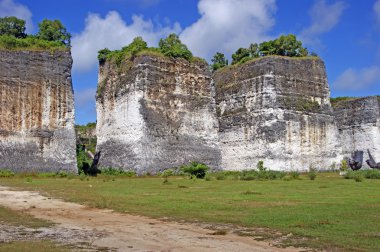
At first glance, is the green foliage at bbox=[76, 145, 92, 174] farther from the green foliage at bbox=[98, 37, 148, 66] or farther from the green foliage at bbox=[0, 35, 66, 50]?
the green foliage at bbox=[0, 35, 66, 50]

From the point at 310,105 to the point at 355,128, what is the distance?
28.4 ft

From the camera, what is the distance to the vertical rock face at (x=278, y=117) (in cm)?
3497

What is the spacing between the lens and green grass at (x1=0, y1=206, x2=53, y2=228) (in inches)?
370

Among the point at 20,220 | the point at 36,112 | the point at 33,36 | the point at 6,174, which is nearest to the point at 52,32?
the point at 33,36

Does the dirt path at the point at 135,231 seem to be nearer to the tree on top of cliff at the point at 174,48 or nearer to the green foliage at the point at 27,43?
the green foliage at the point at 27,43

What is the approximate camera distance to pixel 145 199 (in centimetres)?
1414

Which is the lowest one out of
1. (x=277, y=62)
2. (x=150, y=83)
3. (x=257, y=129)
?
(x=257, y=129)

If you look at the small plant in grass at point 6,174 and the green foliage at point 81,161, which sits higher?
the green foliage at point 81,161

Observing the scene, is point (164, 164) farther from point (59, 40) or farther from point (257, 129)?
point (59, 40)

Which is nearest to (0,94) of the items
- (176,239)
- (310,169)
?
(310,169)

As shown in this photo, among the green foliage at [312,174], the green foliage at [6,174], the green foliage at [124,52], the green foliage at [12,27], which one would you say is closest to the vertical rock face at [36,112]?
the green foliage at [6,174]

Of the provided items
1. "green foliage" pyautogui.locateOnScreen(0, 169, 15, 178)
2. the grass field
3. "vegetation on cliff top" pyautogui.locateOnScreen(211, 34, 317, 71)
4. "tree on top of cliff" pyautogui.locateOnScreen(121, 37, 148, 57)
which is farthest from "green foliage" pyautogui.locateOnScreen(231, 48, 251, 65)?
the grass field

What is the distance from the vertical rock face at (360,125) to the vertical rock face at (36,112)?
2500 centimetres

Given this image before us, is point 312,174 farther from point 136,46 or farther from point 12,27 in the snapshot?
point 12,27
